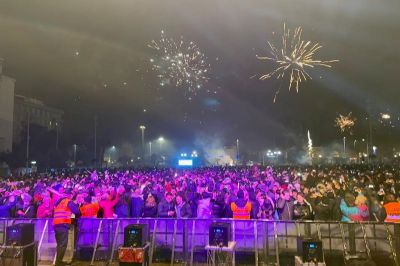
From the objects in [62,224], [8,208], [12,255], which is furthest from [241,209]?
[8,208]

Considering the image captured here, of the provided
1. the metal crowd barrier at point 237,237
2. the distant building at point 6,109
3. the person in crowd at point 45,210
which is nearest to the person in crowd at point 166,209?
the metal crowd barrier at point 237,237

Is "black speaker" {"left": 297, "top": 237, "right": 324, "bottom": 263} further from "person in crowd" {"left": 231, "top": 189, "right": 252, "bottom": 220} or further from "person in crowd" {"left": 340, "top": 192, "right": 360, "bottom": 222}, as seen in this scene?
"person in crowd" {"left": 231, "top": 189, "right": 252, "bottom": 220}

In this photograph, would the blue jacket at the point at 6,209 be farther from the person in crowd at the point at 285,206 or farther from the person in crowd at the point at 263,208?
the person in crowd at the point at 285,206

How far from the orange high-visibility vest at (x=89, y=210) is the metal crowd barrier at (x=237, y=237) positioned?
928mm

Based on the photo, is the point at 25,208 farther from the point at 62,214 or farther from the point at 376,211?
the point at 376,211

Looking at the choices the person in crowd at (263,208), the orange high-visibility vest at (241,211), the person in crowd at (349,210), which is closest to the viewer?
the person in crowd at (349,210)

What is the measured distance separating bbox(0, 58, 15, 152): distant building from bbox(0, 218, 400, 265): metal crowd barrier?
68.2 meters

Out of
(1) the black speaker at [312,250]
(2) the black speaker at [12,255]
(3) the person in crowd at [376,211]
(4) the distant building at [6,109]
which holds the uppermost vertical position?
(4) the distant building at [6,109]

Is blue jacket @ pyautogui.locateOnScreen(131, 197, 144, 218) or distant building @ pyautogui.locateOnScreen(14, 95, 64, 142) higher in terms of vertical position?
distant building @ pyautogui.locateOnScreen(14, 95, 64, 142)

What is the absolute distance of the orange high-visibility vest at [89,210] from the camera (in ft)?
40.7

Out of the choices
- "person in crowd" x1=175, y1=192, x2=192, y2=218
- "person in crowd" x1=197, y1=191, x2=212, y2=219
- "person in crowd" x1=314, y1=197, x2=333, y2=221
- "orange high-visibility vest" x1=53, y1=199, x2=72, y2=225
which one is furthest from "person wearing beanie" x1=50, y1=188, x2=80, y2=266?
"person in crowd" x1=314, y1=197, x2=333, y2=221

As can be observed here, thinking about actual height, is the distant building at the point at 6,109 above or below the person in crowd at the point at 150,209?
above

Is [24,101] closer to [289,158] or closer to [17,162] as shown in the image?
[17,162]

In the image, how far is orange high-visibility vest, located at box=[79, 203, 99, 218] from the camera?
488 inches
